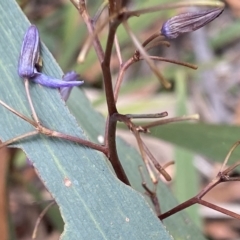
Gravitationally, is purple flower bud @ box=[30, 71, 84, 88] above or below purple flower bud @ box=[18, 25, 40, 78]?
below

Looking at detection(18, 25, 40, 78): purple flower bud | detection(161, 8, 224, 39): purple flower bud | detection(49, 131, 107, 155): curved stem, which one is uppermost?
Result: detection(18, 25, 40, 78): purple flower bud

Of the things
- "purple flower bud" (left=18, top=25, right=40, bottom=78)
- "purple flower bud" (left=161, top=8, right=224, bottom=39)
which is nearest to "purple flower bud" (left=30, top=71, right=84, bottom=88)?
"purple flower bud" (left=18, top=25, right=40, bottom=78)

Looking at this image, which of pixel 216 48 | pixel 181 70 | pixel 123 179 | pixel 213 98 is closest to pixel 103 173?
pixel 123 179

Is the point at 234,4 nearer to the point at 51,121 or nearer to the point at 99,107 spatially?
the point at 99,107

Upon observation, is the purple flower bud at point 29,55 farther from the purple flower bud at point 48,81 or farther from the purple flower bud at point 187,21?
the purple flower bud at point 187,21

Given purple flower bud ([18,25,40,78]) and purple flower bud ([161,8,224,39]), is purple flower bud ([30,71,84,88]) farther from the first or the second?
purple flower bud ([161,8,224,39])

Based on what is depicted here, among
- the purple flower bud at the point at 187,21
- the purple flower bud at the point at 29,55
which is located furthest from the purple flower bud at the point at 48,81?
the purple flower bud at the point at 187,21
